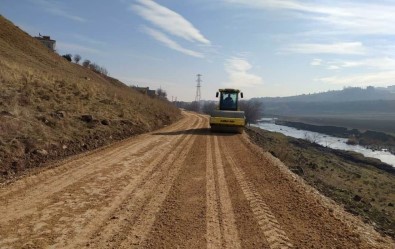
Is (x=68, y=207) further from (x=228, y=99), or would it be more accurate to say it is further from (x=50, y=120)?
(x=228, y=99)

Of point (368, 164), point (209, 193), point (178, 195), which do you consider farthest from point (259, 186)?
point (368, 164)

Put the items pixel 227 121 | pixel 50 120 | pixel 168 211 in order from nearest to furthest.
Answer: pixel 168 211, pixel 50 120, pixel 227 121

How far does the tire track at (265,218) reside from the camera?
20.6 feet

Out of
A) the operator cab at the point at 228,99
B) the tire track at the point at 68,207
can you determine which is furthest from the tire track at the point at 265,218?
the operator cab at the point at 228,99

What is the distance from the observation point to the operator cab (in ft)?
90.0

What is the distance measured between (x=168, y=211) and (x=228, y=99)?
67.1ft

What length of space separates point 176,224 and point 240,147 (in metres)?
11.5

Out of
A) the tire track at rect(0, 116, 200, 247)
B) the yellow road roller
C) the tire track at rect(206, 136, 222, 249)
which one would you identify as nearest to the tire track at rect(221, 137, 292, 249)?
the tire track at rect(206, 136, 222, 249)

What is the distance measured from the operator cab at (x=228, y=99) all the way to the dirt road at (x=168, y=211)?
15063 millimetres

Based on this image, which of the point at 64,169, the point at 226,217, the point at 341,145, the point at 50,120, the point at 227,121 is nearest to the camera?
the point at 226,217

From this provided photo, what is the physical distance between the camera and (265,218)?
7.49 meters

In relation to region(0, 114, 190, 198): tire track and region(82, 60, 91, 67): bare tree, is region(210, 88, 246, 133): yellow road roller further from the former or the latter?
region(82, 60, 91, 67): bare tree

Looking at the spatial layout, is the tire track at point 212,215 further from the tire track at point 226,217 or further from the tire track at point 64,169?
the tire track at point 64,169

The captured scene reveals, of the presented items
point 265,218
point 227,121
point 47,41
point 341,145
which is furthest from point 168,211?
point 47,41
